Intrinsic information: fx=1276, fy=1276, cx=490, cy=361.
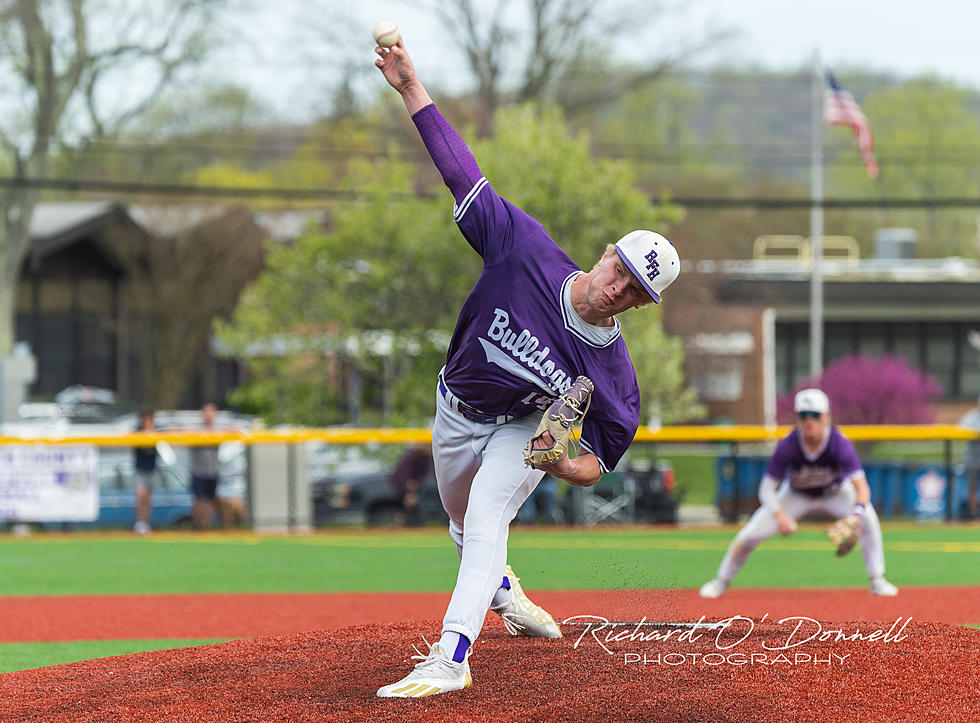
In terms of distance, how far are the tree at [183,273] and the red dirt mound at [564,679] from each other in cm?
2746

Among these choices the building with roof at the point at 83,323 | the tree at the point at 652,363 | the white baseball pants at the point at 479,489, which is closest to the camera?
the white baseball pants at the point at 479,489

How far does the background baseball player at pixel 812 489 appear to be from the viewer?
360 inches

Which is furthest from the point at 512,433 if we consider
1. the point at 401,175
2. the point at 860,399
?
the point at 860,399

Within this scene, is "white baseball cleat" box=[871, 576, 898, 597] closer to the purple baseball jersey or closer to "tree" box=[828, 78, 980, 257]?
the purple baseball jersey

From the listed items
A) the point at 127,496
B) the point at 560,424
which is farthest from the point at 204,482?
the point at 560,424

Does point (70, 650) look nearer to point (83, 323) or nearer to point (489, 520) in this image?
point (489, 520)

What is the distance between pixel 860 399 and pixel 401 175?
9708mm

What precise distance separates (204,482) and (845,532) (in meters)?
11.0

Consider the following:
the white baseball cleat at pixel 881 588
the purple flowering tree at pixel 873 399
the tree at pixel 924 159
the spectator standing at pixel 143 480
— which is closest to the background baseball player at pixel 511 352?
the white baseball cleat at pixel 881 588

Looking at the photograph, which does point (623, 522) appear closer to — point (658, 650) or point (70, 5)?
point (658, 650)

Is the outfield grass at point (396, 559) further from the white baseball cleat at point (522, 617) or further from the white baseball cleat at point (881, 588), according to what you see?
the white baseball cleat at point (522, 617)

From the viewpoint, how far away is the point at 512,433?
5176mm

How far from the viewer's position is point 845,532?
324 inches

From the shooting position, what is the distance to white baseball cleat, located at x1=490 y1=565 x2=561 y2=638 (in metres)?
5.91
